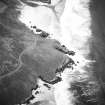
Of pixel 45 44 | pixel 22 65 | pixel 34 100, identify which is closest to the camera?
pixel 34 100

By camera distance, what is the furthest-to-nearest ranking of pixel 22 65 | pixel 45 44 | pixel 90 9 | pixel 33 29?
pixel 90 9 < pixel 33 29 < pixel 45 44 < pixel 22 65

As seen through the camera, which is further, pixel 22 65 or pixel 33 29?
pixel 33 29

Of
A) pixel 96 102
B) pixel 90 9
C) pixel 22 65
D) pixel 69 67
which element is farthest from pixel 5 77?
pixel 90 9

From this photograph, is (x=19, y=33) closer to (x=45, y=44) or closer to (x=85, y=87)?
(x=45, y=44)

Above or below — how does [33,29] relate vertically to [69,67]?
above

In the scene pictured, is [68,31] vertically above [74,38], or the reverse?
[68,31]

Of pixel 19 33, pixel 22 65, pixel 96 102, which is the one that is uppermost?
pixel 19 33

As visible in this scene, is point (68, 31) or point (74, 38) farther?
point (68, 31)
